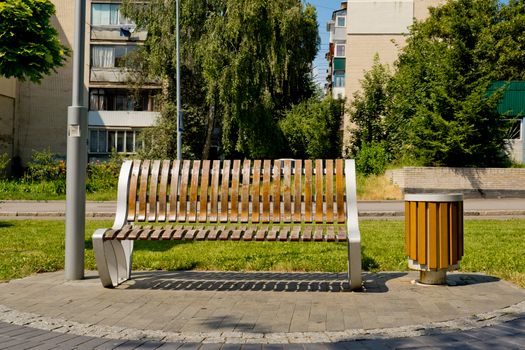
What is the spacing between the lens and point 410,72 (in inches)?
1169

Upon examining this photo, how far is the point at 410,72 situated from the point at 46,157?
18.8 m

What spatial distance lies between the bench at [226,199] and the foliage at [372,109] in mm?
27601

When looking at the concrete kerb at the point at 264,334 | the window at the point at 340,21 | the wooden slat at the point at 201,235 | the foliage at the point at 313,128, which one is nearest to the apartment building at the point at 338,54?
the window at the point at 340,21

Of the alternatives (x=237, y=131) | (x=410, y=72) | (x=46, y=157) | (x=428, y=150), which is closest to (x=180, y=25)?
(x=237, y=131)

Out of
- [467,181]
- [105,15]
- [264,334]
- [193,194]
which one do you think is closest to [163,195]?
[193,194]

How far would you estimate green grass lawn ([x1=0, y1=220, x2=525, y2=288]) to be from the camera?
7297mm

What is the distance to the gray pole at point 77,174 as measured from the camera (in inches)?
254

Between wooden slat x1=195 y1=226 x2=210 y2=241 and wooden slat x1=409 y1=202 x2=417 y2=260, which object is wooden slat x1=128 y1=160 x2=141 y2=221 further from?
wooden slat x1=409 y1=202 x2=417 y2=260

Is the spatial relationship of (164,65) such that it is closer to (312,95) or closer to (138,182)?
(312,95)

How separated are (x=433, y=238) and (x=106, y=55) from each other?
3908 centimetres

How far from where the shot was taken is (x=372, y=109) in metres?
33.5

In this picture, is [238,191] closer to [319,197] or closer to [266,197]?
[266,197]

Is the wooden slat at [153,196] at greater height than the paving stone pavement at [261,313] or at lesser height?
greater

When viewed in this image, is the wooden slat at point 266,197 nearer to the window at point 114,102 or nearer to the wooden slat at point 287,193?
the wooden slat at point 287,193
